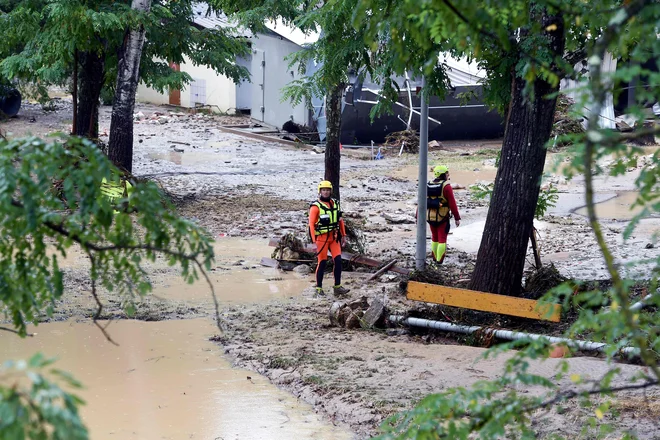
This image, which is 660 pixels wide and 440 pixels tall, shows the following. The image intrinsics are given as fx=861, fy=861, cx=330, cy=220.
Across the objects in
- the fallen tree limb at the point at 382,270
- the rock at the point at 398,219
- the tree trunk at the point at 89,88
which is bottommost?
the fallen tree limb at the point at 382,270

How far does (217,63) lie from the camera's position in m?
18.3

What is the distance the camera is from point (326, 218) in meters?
11.2

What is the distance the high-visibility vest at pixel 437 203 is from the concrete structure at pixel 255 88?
14.6 meters

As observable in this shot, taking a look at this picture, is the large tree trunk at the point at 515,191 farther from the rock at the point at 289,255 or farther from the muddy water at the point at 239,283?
the rock at the point at 289,255

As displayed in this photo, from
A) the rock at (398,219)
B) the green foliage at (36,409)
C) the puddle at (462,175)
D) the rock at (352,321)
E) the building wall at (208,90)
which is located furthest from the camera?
the building wall at (208,90)

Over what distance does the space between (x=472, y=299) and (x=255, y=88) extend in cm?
2354

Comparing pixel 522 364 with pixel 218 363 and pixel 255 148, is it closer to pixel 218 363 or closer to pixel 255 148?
pixel 218 363

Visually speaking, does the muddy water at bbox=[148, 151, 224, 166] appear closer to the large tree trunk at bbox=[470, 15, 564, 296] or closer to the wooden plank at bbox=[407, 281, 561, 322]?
the large tree trunk at bbox=[470, 15, 564, 296]

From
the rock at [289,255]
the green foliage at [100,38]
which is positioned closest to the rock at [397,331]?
the rock at [289,255]

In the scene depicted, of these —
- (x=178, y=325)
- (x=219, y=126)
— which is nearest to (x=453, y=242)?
(x=178, y=325)

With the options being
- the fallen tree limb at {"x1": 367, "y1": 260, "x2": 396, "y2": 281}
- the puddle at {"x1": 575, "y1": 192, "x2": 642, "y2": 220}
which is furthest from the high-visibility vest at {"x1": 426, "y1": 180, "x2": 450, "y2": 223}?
the puddle at {"x1": 575, "y1": 192, "x2": 642, "y2": 220}

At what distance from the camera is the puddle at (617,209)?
15.9 meters

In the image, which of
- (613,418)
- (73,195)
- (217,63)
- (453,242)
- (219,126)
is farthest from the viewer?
(219,126)

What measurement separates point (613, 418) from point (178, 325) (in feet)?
16.9
